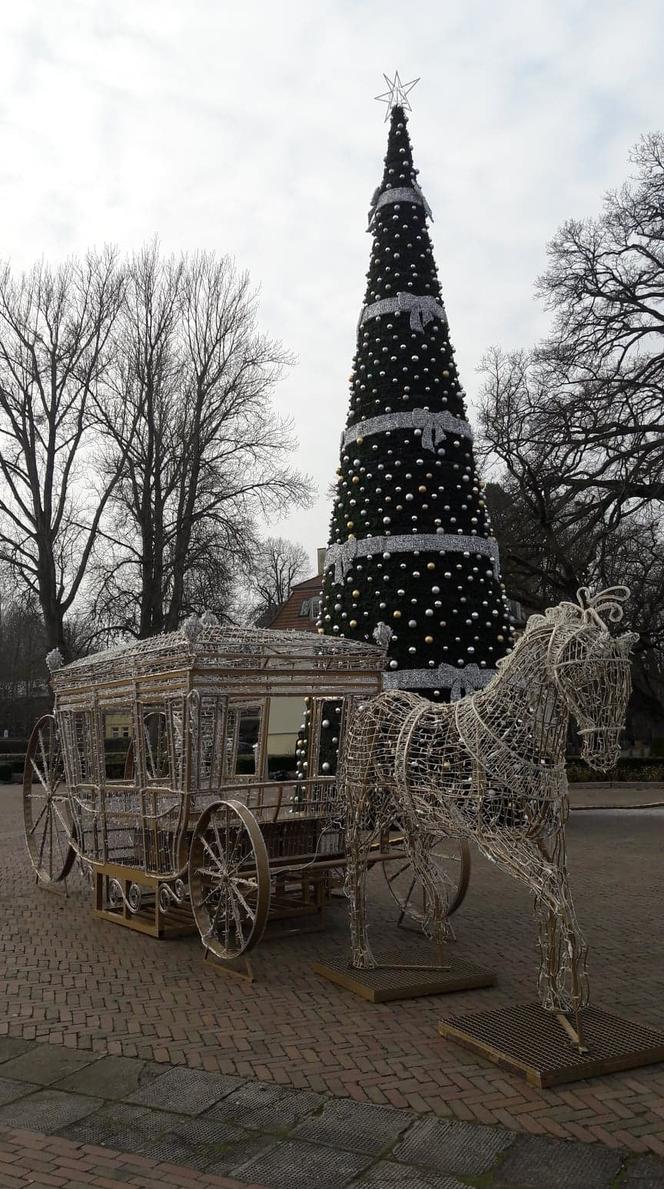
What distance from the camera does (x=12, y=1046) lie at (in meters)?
5.36

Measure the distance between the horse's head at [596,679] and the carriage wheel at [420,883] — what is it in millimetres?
1660

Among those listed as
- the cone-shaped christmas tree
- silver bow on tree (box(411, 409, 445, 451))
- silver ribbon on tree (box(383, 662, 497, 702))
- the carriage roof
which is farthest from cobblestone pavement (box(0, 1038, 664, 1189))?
silver bow on tree (box(411, 409, 445, 451))

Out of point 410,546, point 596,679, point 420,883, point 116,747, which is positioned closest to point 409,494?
point 410,546

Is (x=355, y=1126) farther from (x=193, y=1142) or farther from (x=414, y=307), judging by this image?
(x=414, y=307)

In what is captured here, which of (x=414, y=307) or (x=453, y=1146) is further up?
(x=414, y=307)

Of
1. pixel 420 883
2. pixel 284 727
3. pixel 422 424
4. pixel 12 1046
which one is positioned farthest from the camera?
pixel 284 727

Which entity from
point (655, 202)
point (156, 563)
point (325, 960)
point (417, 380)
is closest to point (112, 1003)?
point (325, 960)

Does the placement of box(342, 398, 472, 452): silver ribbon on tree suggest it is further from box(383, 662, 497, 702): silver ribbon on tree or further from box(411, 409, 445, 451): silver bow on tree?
box(383, 662, 497, 702): silver ribbon on tree

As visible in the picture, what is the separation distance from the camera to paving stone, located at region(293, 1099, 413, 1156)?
13.3 feet

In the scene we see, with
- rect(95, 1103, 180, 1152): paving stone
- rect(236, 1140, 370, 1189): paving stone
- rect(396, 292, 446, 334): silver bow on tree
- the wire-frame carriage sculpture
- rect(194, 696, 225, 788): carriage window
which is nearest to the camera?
rect(236, 1140, 370, 1189): paving stone

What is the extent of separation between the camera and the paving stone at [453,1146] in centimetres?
383

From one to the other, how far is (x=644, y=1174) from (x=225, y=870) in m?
3.77

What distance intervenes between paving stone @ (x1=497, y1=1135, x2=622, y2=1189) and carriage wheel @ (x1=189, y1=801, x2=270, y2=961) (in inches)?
108

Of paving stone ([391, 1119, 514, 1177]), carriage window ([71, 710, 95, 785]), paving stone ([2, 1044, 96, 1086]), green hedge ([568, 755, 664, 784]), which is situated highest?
carriage window ([71, 710, 95, 785])
